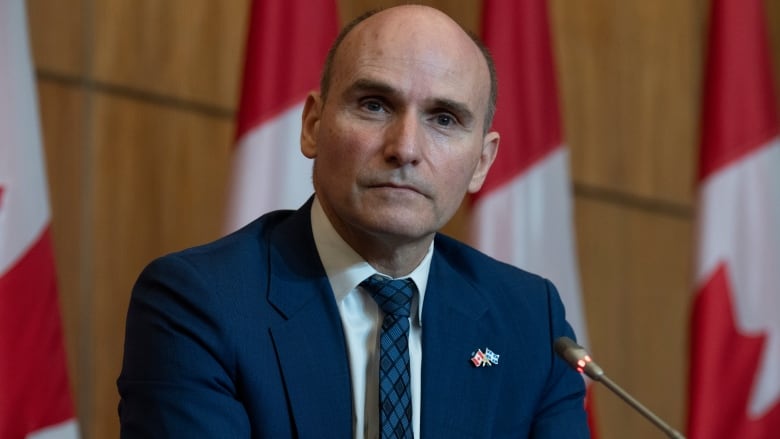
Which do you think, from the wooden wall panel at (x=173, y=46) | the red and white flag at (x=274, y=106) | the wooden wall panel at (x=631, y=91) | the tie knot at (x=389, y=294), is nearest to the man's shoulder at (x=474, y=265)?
the tie knot at (x=389, y=294)

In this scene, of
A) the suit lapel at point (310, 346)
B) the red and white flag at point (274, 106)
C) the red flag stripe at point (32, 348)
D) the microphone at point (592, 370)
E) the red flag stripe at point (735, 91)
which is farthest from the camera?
the red flag stripe at point (735, 91)

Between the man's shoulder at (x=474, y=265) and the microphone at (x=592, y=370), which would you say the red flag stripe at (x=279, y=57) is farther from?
the microphone at (x=592, y=370)

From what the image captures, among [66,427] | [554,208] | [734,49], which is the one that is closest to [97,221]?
[66,427]

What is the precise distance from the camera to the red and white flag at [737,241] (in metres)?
4.00

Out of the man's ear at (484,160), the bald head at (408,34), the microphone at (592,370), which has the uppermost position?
the bald head at (408,34)

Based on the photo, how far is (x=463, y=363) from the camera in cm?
236

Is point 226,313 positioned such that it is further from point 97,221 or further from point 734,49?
point 734,49

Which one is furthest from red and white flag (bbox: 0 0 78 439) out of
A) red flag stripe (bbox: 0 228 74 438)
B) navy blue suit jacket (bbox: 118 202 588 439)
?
navy blue suit jacket (bbox: 118 202 588 439)

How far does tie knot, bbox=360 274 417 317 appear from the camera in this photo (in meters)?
2.32

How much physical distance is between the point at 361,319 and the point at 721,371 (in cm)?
206

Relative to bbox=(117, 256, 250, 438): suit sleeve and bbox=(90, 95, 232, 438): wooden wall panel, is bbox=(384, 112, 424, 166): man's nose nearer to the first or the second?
bbox=(117, 256, 250, 438): suit sleeve

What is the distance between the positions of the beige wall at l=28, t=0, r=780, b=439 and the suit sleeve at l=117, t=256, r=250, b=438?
6.18 feet

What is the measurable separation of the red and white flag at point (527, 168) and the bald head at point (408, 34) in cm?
145

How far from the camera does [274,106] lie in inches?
145
